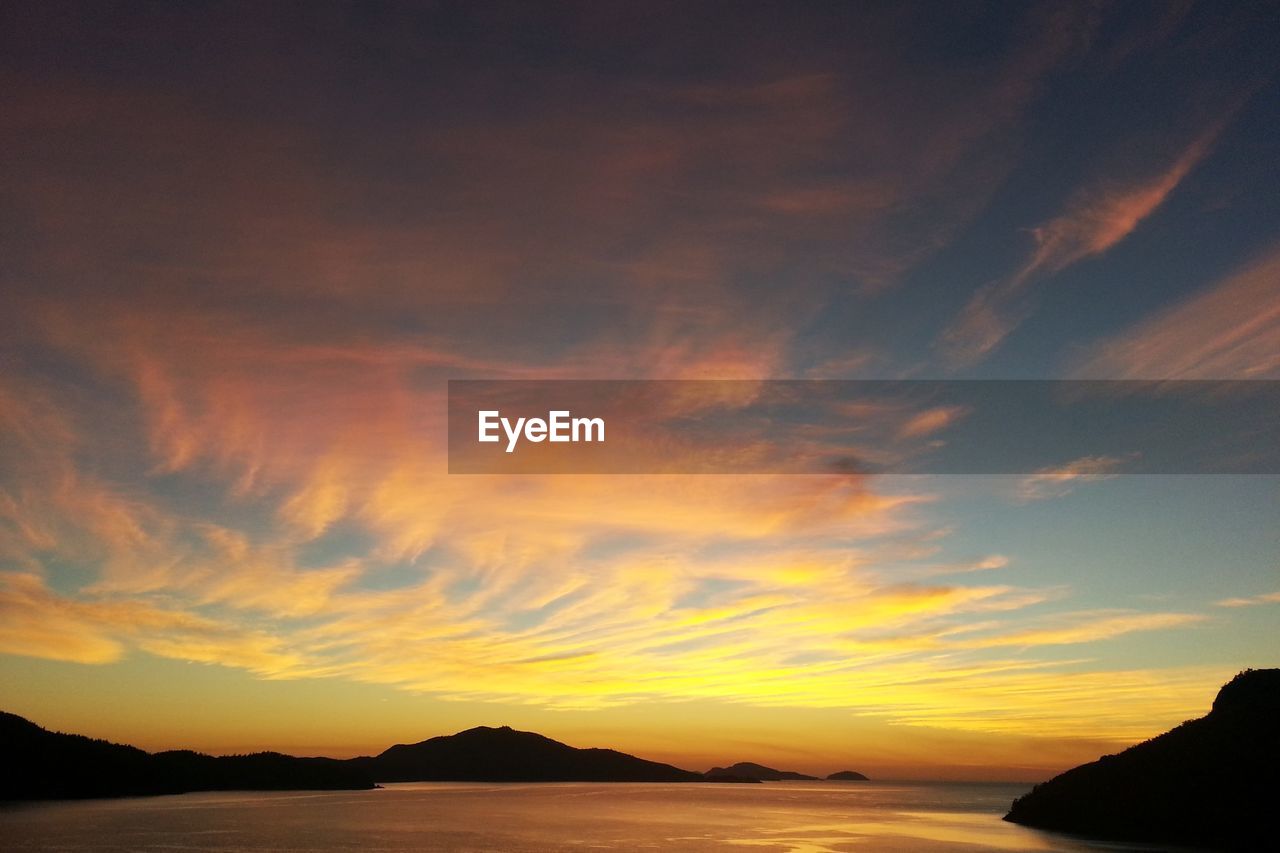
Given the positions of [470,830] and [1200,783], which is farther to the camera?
[470,830]

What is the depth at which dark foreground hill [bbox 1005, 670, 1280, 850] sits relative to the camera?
82.4 metres

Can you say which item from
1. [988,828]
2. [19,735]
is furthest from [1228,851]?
[19,735]

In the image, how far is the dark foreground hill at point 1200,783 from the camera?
82438 mm

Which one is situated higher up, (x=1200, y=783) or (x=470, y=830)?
(x=1200, y=783)

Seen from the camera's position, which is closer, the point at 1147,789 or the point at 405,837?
the point at 1147,789

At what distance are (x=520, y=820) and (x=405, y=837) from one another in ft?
119

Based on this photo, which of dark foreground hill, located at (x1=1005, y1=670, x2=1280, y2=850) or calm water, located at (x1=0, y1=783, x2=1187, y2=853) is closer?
dark foreground hill, located at (x1=1005, y1=670, x2=1280, y2=850)

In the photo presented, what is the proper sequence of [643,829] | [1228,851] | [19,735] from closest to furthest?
[1228,851] → [643,829] → [19,735]

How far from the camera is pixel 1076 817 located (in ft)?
355

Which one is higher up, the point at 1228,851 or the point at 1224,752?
the point at 1224,752

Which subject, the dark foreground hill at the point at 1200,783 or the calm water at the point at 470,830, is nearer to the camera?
the dark foreground hill at the point at 1200,783

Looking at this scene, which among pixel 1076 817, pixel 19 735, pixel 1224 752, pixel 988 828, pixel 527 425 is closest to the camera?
pixel 527 425

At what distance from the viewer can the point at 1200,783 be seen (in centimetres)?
8925

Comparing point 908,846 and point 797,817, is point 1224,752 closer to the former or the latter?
point 908,846
